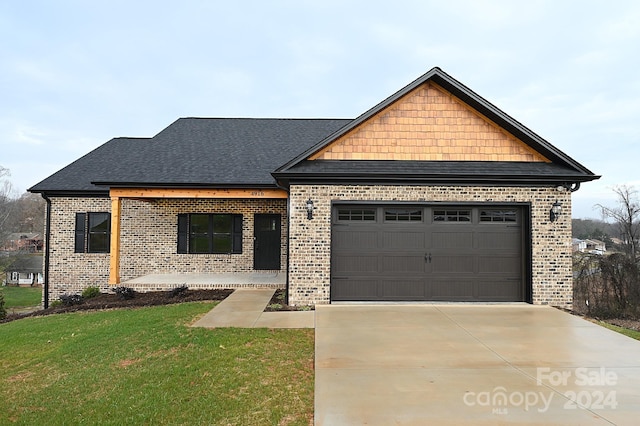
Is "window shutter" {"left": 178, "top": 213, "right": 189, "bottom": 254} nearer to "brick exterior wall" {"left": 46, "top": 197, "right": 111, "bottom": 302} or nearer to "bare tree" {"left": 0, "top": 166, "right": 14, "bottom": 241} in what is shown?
"brick exterior wall" {"left": 46, "top": 197, "right": 111, "bottom": 302}

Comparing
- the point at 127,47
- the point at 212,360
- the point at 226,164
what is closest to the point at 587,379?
the point at 212,360

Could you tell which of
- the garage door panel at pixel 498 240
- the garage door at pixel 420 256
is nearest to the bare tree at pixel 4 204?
the garage door at pixel 420 256

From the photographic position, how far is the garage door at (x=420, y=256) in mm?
9180

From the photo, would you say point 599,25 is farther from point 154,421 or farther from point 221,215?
point 154,421

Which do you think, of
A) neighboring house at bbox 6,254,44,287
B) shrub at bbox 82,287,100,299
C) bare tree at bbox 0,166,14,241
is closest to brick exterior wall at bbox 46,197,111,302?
shrub at bbox 82,287,100,299

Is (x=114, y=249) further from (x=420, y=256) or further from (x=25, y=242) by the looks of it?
(x=25, y=242)

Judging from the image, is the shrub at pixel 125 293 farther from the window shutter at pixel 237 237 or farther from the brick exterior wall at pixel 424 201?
the brick exterior wall at pixel 424 201

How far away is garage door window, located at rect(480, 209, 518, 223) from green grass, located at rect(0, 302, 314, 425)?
5710mm

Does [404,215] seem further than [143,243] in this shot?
No

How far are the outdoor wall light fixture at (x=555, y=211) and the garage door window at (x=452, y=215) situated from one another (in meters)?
2.02

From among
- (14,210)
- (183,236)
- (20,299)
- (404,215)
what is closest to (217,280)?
(183,236)

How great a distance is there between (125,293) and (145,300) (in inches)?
34.4

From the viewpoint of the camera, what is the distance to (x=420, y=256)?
30.2ft

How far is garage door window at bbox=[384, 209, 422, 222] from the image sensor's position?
9.26m
